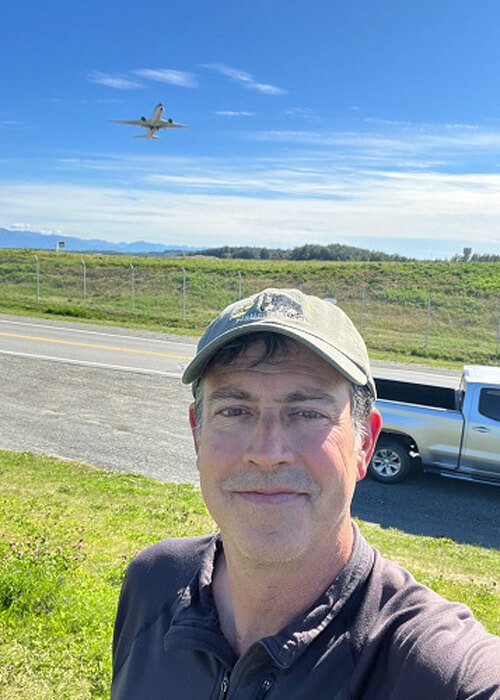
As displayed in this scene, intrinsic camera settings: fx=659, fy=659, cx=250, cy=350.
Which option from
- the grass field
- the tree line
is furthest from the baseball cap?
the tree line

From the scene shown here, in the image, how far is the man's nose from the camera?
66.2 inches

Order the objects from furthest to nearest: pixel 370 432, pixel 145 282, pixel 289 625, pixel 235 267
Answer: pixel 235 267
pixel 145 282
pixel 370 432
pixel 289 625

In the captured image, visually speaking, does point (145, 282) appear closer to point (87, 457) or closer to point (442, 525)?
point (87, 457)

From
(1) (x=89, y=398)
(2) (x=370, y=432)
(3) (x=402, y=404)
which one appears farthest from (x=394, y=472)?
(2) (x=370, y=432)

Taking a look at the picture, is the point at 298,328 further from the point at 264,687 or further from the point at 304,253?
the point at 304,253

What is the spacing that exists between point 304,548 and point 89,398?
45.1ft

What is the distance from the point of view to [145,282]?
42594 millimetres

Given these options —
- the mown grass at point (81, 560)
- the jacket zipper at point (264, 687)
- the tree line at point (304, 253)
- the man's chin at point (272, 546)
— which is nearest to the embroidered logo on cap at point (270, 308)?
the man's chin at point (272, 546)

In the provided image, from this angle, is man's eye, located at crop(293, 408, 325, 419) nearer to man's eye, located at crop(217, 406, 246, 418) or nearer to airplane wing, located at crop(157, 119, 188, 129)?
man's eye, located at crop(217, 406, 246, 418)

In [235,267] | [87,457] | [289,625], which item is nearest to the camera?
[289,625]

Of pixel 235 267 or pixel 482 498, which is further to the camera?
pixel 235 267

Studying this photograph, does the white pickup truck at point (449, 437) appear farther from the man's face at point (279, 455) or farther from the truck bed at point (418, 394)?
the man's face at point (279, 455)

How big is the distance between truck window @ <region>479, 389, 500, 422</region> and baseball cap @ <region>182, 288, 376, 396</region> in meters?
8.64

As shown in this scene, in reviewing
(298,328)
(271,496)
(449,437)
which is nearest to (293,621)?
(271,496)
